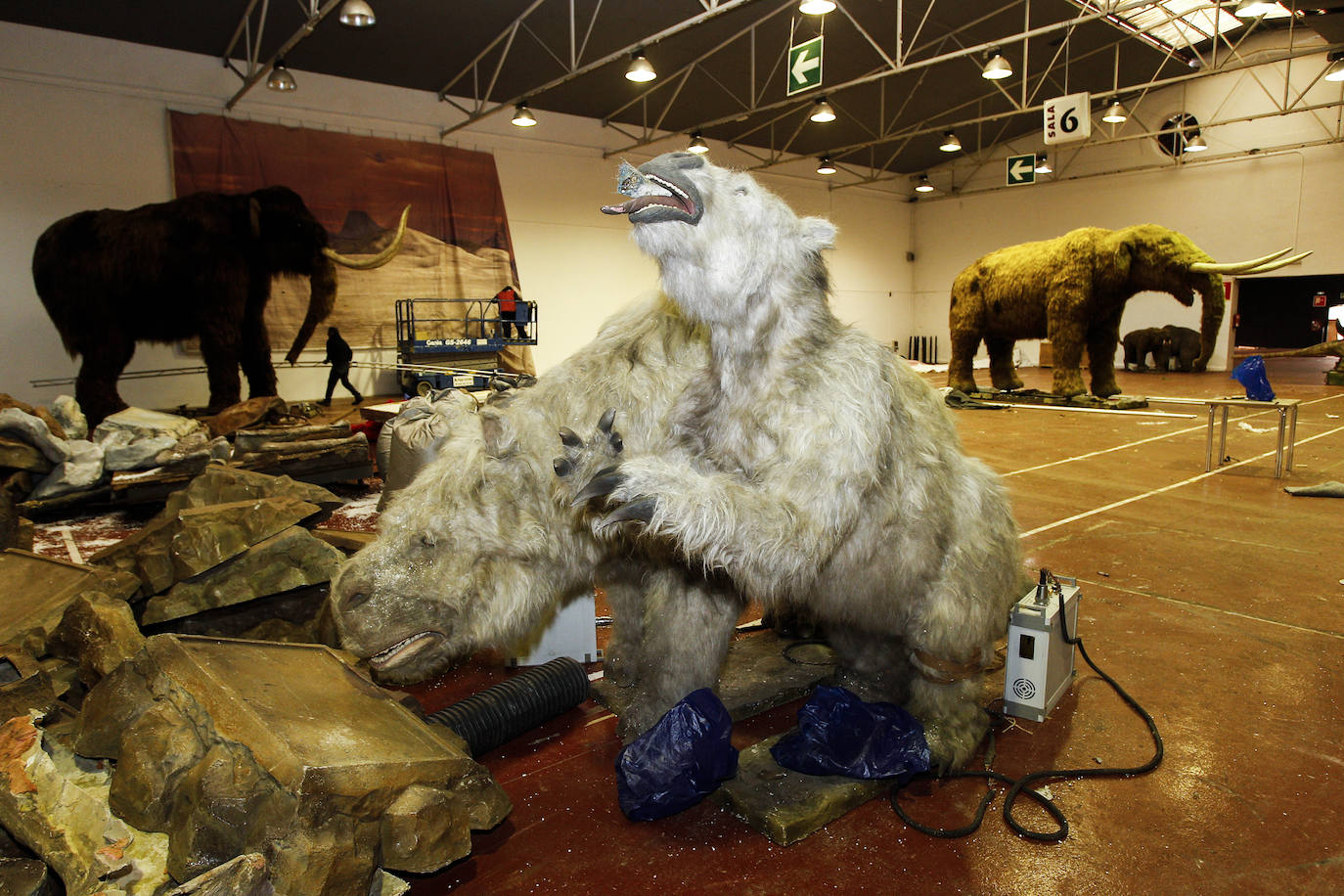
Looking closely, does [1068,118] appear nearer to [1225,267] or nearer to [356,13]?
[1225,267]

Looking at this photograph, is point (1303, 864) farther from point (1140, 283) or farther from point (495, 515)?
point (1140, 283)

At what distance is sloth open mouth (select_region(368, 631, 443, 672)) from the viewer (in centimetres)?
205

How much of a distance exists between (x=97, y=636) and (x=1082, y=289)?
33.7 ft

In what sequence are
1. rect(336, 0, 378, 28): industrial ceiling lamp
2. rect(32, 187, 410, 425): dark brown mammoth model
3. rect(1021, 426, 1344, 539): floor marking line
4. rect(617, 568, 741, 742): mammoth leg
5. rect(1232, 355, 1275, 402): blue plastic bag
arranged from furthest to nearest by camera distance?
1. rect(32, 187, 410, 425): dark brown mammoth model
2. rect(336, 0, 378, 28): industrial ceiling lamp
3. rect(1232, 355, 1275, 402): blue plastic bag
4. rect(1021, 426, 1344, 539): floor marking line
5. rect(617, 568, 741, 742): mammoth leg

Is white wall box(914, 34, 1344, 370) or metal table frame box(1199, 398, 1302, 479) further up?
white wall box(914, 34, 1344, 370)

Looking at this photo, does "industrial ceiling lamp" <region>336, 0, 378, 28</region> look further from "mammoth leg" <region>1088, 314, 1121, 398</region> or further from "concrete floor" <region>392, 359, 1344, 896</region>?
"mammoth leg" <region>1088, 314, 1121, 398</region>

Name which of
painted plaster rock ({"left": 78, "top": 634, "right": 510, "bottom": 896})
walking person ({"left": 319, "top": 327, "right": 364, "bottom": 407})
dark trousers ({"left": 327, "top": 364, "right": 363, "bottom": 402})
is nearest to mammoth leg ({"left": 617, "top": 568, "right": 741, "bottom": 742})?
painted plaster rock ({"left": 78, "top": 634, "right": 510, "bottom": 896})

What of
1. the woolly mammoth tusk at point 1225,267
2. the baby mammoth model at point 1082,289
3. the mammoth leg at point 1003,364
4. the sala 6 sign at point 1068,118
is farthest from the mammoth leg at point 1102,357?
the sala 6 sign at point 1068,118

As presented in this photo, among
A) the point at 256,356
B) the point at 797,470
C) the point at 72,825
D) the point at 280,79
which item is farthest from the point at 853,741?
the point at 280,79

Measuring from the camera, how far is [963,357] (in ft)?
38.7

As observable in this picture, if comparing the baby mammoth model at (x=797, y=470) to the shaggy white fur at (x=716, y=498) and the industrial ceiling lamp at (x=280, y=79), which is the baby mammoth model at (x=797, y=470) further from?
the industrial ceiling lamp at (x=280, y=79)

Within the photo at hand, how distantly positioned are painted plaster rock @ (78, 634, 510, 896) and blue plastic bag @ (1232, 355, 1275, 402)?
19.1 ft

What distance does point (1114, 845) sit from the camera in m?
1.90

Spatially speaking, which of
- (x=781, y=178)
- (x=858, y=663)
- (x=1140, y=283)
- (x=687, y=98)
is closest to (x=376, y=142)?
(x=687, y=98)
